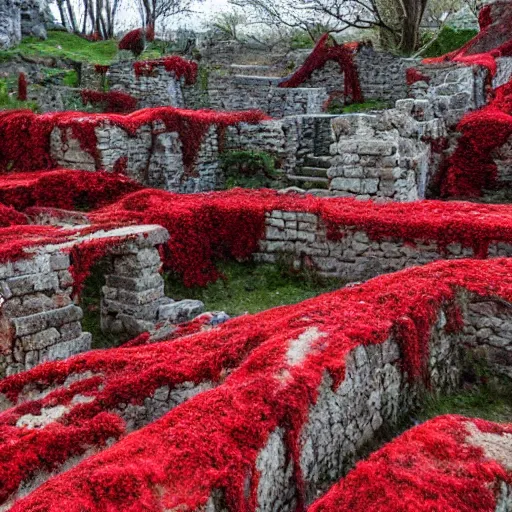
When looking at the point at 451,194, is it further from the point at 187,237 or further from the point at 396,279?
the point at 396,279

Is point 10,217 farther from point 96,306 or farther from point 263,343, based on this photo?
point 263,343

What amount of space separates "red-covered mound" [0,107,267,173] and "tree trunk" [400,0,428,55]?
12724 millimetres

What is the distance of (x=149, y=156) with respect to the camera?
13.5m

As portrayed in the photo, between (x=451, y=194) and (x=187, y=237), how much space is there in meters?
5.88

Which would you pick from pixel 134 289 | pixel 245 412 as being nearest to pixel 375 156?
pixel 134 289

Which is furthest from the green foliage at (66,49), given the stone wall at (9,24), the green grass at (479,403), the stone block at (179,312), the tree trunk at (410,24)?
the green grass at (479,403)

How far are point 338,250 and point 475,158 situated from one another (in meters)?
5.10

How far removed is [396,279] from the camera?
6.34 m

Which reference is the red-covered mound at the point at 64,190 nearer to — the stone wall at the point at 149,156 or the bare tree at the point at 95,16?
the stone wall at the point at 149,156

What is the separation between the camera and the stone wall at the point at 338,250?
28.9ft

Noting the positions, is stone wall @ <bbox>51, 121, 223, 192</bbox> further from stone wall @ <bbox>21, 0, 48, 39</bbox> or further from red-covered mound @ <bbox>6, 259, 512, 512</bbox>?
stone wall @ <bbox>21, 0, 48, 39</bbox>

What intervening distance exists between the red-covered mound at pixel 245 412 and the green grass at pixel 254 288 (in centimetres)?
299

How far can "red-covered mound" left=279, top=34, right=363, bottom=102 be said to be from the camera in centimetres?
1912

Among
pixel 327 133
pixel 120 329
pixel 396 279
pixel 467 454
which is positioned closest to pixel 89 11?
pixel 327 133
